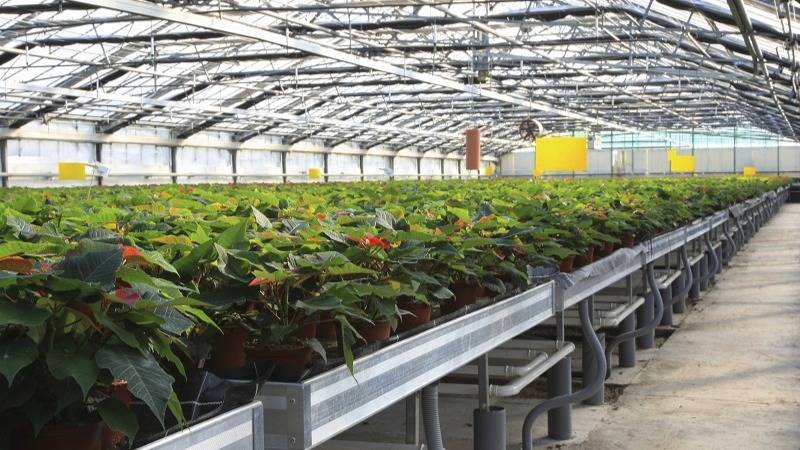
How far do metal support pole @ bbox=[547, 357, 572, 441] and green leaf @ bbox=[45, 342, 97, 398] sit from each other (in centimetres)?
412

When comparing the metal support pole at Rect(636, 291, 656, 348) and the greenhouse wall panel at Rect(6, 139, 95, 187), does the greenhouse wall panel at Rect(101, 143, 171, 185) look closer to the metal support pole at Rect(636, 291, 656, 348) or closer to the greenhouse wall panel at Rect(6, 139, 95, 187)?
the greenhouse wall panel at Rect(6, 139, 95, 187)

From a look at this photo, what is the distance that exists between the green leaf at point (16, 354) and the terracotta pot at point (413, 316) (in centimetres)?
158

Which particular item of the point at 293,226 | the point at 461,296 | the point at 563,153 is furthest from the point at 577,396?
the point at 563,153

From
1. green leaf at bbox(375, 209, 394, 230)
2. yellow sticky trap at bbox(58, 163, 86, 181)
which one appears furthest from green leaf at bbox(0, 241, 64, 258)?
yellow sticky trap at bbox(58, 163, 86, 181)

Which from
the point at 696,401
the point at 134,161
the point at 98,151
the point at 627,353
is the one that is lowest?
the point at 696,401

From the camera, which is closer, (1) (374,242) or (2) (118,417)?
(2) (118,417)

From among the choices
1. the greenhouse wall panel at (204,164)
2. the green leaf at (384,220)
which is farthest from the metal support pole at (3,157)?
the green leaf at (384,220)

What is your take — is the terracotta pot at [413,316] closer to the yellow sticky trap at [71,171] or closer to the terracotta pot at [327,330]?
the terracotta pot at [327,330]

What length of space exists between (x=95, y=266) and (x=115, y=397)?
0.25m

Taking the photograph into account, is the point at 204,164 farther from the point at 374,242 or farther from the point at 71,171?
the point at 374,242

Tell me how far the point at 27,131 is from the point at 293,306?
101ft

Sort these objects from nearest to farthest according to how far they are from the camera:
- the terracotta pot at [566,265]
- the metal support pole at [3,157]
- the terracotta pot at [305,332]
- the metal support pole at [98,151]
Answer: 1. the terracotta pot at [305,332]
2. the terracotta pot at [566,265]
3. the metal support pole at [3,157]
4. the metal support pole at [98,151]

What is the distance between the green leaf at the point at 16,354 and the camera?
1486mm

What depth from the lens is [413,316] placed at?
10.1 ft
